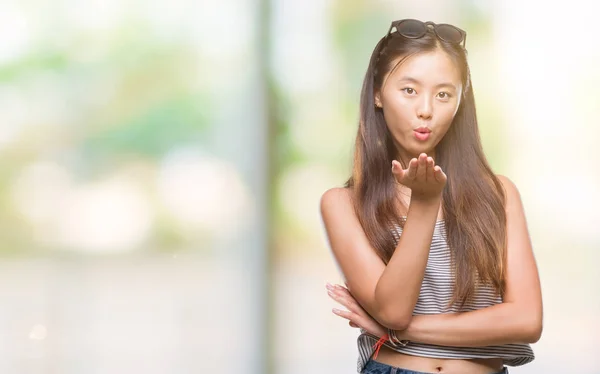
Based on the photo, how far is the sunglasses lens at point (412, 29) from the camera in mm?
1512

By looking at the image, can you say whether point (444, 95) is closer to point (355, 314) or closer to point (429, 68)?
point (429, 68)

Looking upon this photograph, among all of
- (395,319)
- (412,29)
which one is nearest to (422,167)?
(395,319)

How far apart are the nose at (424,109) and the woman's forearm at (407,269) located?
8.7 inches

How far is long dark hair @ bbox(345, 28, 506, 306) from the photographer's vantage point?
4.78ft

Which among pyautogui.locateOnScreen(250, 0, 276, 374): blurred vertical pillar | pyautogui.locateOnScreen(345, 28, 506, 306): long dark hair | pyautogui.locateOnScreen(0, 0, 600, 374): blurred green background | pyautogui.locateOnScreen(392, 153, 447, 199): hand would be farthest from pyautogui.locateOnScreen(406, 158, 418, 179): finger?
pyautogui.locateOnScreen(250, 0, 276, 374): blurred vertical pillar

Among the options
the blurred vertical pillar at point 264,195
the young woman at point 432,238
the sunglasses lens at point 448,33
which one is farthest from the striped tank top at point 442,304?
the blurred vertical pillar at point 264,195

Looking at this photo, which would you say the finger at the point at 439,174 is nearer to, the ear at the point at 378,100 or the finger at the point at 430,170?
the finger at the point at 430,170

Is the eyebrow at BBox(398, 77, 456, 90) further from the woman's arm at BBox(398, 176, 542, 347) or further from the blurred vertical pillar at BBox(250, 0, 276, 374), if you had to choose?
the blurred vertical pillar at BBox(250, 0, 276, 374)

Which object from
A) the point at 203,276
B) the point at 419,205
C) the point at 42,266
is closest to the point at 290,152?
the point at 203,276

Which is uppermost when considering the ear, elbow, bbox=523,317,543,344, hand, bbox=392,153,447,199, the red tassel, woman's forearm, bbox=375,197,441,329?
the ear

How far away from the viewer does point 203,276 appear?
2.76 meters

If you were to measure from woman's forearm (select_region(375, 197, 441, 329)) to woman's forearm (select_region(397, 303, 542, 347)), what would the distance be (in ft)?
0.13

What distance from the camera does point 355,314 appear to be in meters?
1.48

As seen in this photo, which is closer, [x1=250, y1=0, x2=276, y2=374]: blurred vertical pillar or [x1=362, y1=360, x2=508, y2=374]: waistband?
[x1=362, y1=360, x2=508, y2=374]: waistband
